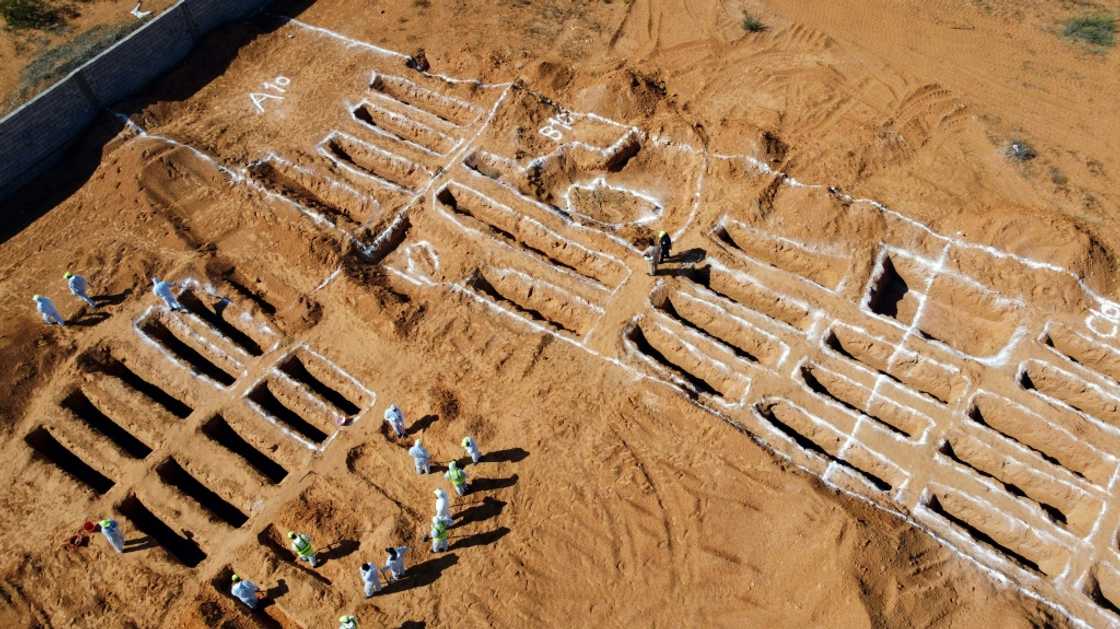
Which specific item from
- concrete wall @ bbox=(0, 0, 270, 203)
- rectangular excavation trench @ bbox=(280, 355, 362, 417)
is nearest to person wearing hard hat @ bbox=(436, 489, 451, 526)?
rectangular excavation trench @ bbox=(280, 355, 362, 417)

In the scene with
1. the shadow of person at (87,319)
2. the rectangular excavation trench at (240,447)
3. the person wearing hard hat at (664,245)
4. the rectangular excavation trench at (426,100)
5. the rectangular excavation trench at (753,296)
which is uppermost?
the rectangular excavation trench at (426,100)

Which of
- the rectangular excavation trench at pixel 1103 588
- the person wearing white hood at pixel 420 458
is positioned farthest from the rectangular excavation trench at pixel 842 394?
the person wearing white hood at pixel 420 458

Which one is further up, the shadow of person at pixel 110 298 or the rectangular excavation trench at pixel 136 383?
the shadow of person at pixel 110 298

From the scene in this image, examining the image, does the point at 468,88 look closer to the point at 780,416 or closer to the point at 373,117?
the point at 373,117

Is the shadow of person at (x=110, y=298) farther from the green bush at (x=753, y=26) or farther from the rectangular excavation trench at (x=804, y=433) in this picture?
the green bush at (x=753, y=26)

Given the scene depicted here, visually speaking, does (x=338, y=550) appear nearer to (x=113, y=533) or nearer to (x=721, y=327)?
(x=113, y=533)

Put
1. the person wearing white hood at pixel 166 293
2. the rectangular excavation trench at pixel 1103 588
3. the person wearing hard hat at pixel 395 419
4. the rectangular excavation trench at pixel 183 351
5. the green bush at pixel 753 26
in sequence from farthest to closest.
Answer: the green bush at pixel 753 26, the person wearing white hood at pixel 166 293, the rectangular excavation trench at pixel 183 351, the person wearing hard hat at pixel 395 419, the rectangular excavation trench at pixel 1103 588

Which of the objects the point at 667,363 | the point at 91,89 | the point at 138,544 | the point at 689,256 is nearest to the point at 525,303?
the point at 667,363
